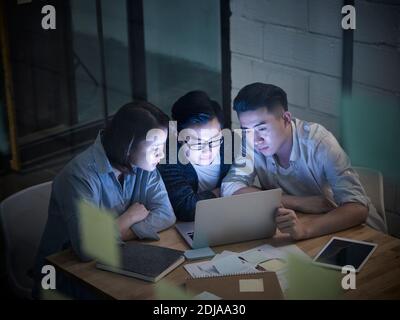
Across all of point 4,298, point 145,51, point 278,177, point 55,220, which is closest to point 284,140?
point 278,177

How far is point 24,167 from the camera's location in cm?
286

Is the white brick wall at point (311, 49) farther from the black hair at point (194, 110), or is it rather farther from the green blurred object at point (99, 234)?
the green blurred object at point (99, 234)

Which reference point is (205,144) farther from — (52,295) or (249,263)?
(52,295)

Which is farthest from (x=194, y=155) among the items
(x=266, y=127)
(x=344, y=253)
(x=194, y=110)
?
(x=344, y=253)

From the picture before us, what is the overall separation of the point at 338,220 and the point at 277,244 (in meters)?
0.24

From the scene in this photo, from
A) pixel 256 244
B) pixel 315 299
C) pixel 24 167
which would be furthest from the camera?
pixel 24 167

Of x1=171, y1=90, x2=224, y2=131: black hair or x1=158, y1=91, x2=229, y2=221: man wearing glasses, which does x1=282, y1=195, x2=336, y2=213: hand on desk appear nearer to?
x1=158, y1=91, x2=229, y2=221: man wearing glasses

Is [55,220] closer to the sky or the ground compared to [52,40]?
closer to the ground

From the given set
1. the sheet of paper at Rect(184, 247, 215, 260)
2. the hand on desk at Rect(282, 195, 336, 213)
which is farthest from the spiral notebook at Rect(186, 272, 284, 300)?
the hand on desk at Rect(282, 195, 336, 213)

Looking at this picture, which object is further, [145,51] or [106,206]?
[145,51]

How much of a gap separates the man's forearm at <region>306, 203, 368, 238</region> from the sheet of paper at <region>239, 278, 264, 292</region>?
0.32 metres

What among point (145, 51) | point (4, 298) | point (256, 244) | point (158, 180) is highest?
point (145, 51)

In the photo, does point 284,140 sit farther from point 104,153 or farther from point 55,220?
point 55,220

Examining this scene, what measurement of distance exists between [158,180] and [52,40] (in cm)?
64
